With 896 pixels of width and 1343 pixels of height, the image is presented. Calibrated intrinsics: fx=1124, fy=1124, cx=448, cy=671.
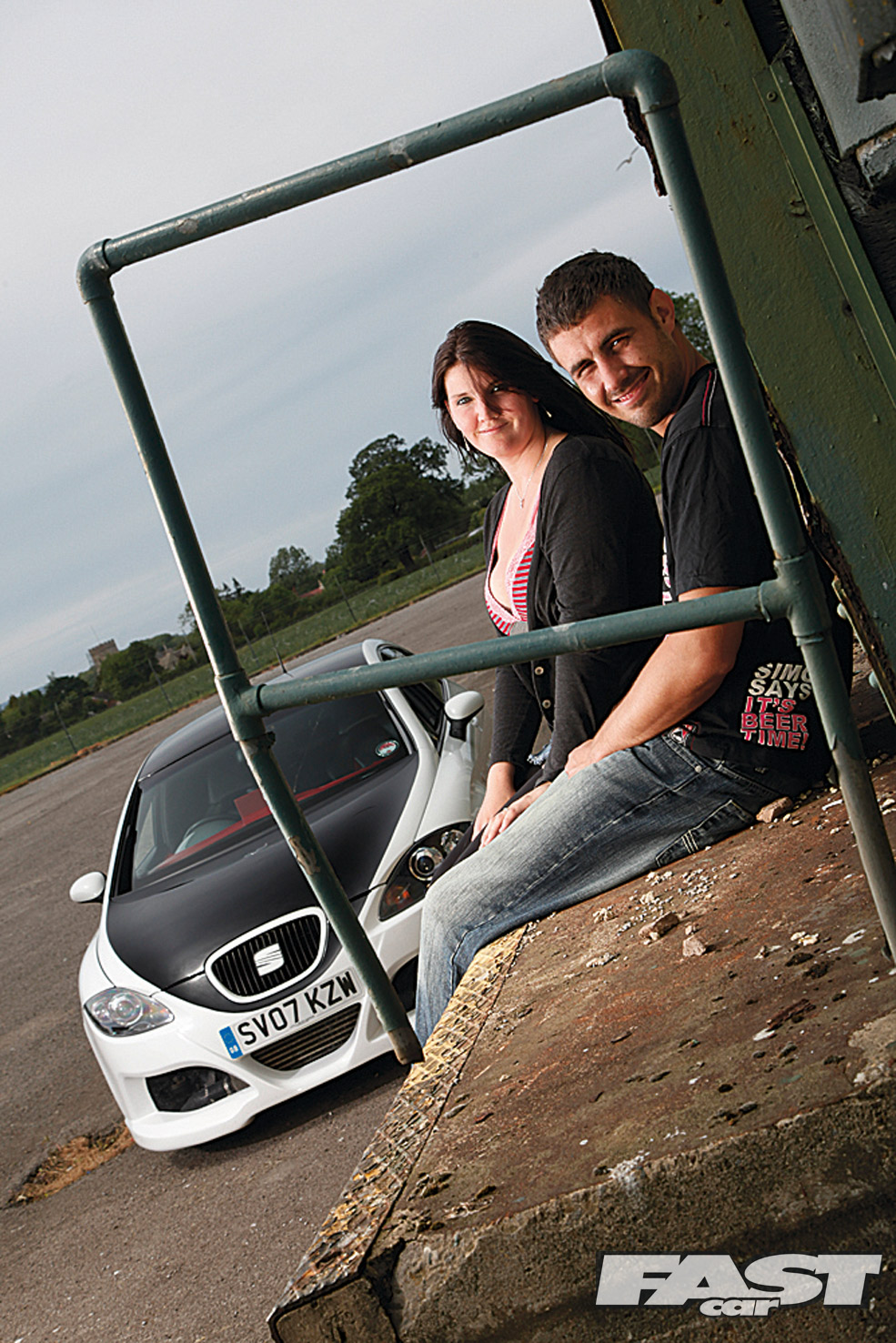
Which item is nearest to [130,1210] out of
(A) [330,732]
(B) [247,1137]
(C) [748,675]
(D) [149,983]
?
(B) [247,1137]

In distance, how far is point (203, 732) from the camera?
610 cm

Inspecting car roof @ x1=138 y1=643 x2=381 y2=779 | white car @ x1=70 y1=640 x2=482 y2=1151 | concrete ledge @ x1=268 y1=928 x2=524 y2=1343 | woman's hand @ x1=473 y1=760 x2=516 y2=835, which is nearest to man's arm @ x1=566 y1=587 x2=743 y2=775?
concrete ledge @ x1=268 y1=928 x2=524 y2=1343

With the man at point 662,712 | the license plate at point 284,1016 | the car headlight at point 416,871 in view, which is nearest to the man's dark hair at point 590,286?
the man at point 662,712

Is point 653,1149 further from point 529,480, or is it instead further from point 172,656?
point 172,656

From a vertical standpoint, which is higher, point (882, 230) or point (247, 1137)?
point (882, 230)

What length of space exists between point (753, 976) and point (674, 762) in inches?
25.5

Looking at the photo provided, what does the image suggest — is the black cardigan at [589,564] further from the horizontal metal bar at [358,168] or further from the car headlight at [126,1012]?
the car headlight at [126,1012]

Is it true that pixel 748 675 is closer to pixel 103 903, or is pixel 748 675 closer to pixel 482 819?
pixel 482 819

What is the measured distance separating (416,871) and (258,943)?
69 centimetres

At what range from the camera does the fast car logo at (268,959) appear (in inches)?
173

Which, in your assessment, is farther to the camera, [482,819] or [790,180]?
[482,819]

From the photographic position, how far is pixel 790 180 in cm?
163

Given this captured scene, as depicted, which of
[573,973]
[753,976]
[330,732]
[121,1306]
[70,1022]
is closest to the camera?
[753,976]

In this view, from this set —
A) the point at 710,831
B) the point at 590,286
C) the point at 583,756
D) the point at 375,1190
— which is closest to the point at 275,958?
the point at 583,756
